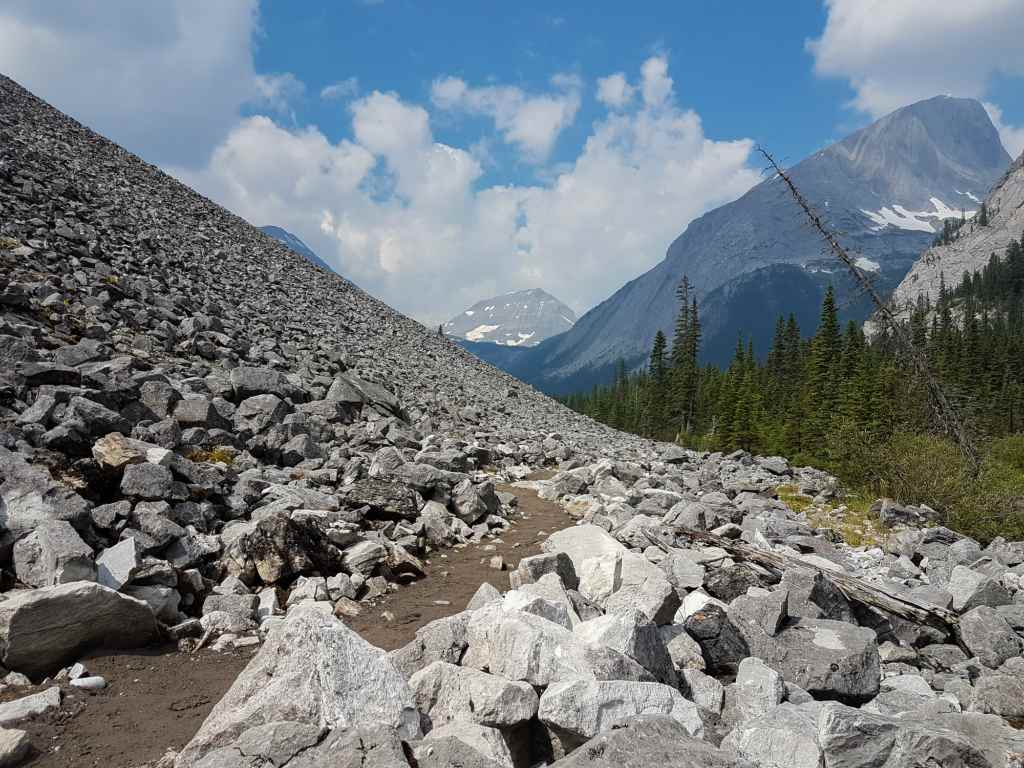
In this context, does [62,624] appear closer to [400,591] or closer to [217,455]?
[400,591]

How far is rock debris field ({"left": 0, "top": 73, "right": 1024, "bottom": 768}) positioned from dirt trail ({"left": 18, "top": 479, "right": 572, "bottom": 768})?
2.3 inches

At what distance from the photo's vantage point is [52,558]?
6.69m

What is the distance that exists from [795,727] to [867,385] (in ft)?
136

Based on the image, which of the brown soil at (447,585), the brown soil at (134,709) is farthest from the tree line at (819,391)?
the brown soil at (134,709)

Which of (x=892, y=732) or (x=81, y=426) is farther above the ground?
(x=892, y=732)

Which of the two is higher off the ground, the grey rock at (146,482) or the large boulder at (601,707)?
the large boulder at (601,707)

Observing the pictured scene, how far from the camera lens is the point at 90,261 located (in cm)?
2191

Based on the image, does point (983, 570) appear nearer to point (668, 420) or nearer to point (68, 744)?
point (68, 744)

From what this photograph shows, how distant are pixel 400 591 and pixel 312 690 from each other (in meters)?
5.28

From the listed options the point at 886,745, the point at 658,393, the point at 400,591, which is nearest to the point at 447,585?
the point at 400,591

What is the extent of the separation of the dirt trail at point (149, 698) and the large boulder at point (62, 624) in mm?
216

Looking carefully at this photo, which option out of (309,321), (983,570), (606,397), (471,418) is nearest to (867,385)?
(471,418)

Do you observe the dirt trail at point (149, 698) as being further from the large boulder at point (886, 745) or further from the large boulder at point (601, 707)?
the large boulder at point (886, 745)

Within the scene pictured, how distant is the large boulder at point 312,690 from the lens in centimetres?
423
